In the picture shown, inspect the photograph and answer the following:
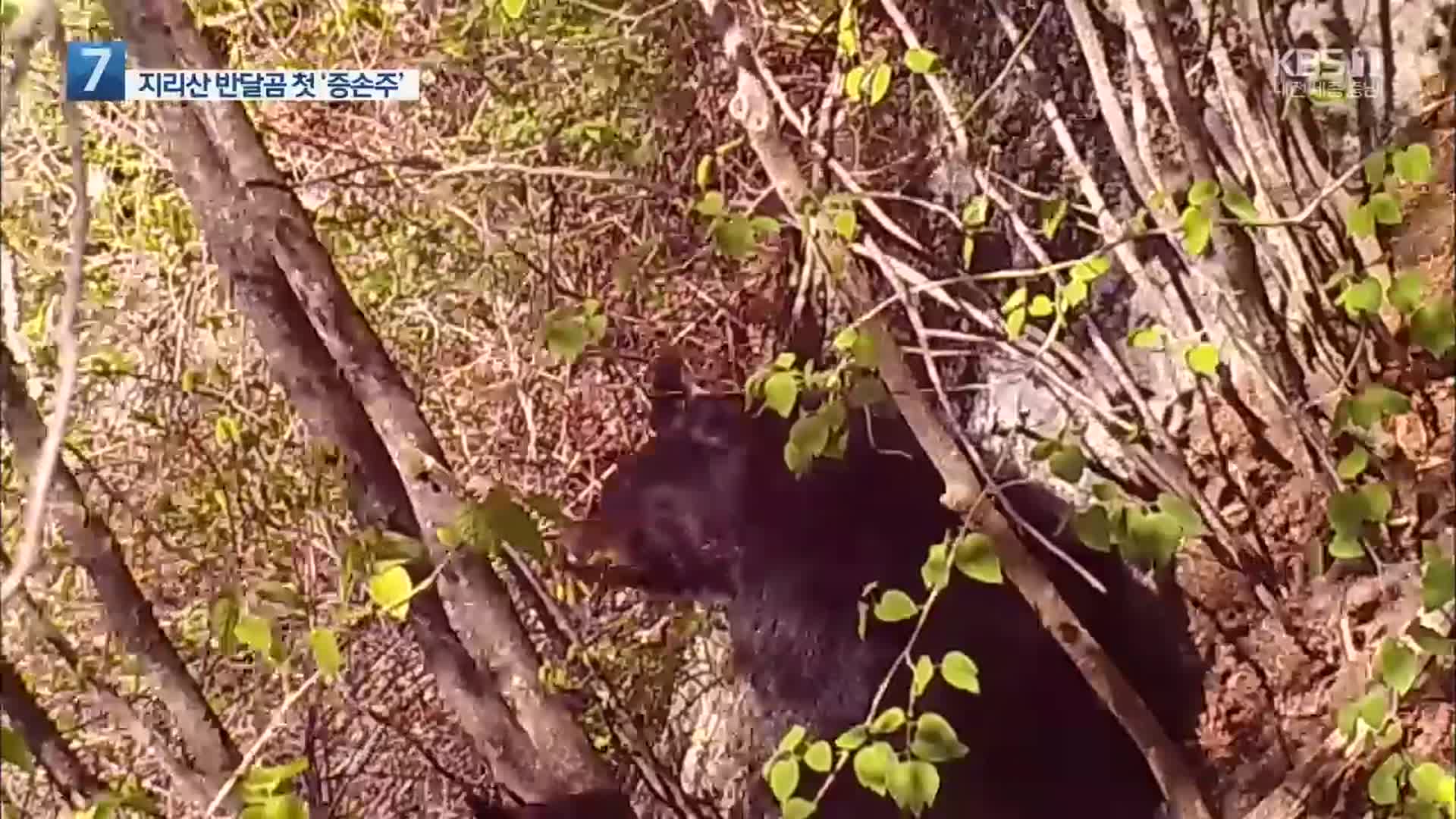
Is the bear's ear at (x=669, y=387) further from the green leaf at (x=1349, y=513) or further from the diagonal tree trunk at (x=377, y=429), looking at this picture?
the green leaf at (x=1349, y=513)

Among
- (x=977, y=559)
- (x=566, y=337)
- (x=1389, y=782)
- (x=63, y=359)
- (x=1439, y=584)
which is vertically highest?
(x=63, y=359)

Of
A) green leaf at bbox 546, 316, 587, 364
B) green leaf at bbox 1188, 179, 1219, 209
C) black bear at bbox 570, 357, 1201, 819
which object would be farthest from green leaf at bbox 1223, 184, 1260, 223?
green leaf at bbox 546, 316, 587, 364

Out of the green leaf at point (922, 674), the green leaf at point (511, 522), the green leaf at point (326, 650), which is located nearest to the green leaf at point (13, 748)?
the green leaf at point (326, 650)

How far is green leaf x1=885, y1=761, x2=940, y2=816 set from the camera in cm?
91

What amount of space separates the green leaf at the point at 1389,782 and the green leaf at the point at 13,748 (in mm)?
821

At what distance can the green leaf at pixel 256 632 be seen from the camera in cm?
98

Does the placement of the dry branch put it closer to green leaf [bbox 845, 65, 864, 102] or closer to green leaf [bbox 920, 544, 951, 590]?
green leaf [bbox 920, 544, 951, 590]

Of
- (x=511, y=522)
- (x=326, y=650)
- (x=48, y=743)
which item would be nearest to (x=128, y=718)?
(x=48, y=743)

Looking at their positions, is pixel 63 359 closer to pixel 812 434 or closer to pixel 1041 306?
pixel 812 434

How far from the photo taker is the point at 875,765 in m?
0.92

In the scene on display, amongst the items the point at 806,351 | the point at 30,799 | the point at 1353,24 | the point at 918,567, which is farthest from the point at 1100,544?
the point at 30,799

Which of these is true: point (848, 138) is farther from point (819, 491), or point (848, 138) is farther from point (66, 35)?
point (66, 35)

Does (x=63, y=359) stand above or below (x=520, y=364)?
above

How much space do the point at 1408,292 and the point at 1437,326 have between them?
0.09 feet
